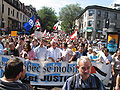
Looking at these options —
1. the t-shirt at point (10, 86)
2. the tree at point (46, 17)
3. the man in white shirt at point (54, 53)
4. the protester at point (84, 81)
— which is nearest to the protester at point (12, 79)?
the t-shirt at point (10, 86)

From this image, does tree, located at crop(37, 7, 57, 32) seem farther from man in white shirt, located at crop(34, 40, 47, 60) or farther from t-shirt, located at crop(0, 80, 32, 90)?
t-shirt, located at crop(0, 80, 32, 90)

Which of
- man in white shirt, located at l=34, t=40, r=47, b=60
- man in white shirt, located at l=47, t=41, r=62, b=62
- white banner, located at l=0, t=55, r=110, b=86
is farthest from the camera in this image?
man in white shirt, located at l=47, t=41, r=62, b=62

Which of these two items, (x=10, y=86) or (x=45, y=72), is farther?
(x=45, y=72)

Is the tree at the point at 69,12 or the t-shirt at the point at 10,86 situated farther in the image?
the tree at the point at 69,12

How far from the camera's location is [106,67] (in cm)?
691

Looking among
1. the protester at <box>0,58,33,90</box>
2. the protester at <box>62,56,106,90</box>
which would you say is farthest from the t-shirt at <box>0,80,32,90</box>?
→ the protester at <box>62,56,106,90</box>

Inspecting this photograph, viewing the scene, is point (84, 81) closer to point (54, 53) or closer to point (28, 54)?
point (28, 54)

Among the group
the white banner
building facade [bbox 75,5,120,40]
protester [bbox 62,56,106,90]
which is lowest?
the white banner

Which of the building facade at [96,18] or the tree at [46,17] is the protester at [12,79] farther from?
the tree at [46,17]

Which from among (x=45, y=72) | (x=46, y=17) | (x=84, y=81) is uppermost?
(x=46, y=17)

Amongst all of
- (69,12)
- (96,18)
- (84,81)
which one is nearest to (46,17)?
(69,12)

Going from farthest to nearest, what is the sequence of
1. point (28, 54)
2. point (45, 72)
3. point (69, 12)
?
1. point (69, 12)
2. point (28, 54)
3. point (45, 72)

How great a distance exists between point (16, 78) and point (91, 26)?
51.1 m

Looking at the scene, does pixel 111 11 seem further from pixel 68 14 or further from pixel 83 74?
pixel 83 74
